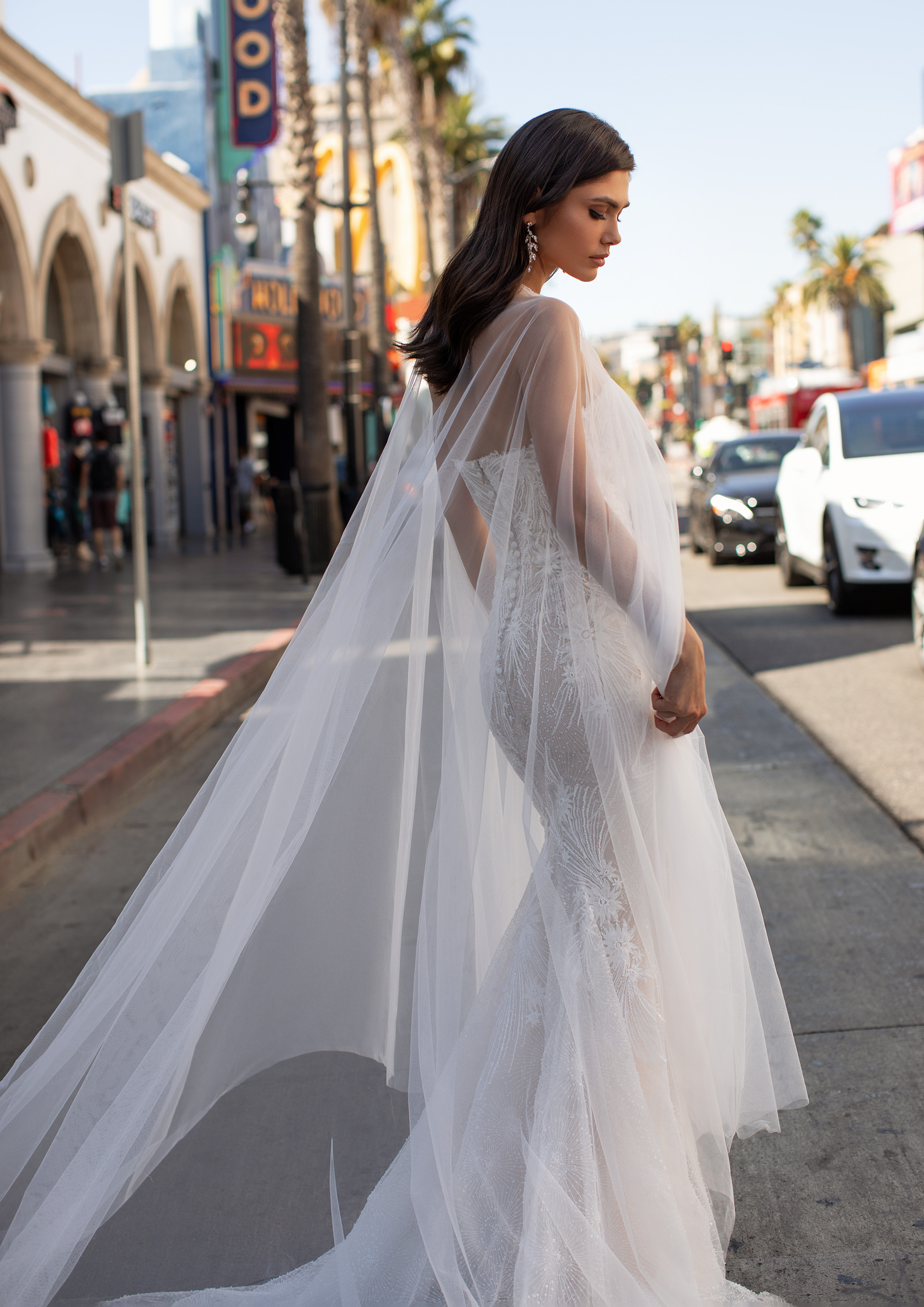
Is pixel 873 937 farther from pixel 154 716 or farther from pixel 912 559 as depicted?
pixel 912 559

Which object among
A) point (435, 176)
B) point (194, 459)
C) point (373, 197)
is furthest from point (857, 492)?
point (435, 176)

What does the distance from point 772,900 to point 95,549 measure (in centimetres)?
1554

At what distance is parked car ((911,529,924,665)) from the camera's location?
A: 7.94 meters

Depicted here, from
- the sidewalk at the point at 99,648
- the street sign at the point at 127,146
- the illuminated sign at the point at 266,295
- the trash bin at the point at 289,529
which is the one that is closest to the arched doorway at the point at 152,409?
the illuminated sign at the point at 266,295

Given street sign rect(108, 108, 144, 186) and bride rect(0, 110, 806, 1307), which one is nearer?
bride rect(0, 110, 806, 1307)

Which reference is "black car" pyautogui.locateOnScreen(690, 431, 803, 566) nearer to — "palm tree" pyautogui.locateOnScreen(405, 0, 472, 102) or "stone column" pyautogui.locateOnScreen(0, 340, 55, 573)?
"stone column" pyautogui.locateOnScreen(0, 340, 55, 573)

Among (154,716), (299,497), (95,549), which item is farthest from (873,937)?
(95,549)

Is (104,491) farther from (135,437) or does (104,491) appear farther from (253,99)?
(253,99)

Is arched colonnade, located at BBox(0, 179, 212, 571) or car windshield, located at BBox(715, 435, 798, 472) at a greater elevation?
arched colonnade, located at BBox(0, 179, 212, 571)

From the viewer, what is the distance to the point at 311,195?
61.5ft

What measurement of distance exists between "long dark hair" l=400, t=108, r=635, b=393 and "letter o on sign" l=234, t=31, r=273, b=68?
80.2 feet

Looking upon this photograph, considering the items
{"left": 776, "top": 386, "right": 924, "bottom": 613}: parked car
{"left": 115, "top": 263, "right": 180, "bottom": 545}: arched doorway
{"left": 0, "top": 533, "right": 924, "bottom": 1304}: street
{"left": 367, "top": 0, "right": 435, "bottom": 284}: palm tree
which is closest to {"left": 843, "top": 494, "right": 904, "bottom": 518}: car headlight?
{"left": 776, "top": 386, "right": 924, "bottom": 613}: parked car

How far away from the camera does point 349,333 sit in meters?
19.5

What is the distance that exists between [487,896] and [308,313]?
16.3 m
